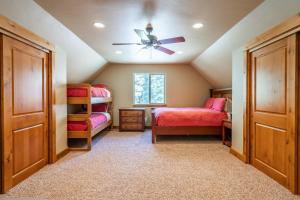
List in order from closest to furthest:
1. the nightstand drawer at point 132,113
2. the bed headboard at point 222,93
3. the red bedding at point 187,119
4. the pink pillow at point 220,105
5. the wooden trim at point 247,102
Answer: the wooden trim at point 247,102 → the red bedding at point 187,119 → the pink pillow at point 220,105 → the bed headboard at point 222,93 → the nightstand drawer at point 132,113

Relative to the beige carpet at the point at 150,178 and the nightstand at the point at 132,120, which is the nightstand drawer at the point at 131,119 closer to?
the nightstand at the point at 132,120

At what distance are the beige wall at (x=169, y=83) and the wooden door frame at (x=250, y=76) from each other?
11.9 feet

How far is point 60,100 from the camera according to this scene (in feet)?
11.1

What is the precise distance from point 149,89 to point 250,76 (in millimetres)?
4086

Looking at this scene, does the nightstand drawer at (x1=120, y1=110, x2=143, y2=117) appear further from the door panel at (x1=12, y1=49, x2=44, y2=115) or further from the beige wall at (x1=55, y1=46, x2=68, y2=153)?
the door panel at (x1=12, y1=49, x2=44, y2=115)


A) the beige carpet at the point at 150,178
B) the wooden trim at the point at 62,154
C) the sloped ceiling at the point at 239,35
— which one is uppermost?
the sloped ceiling at the point at 239,35

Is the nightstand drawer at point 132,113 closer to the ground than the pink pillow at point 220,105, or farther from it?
closer to the ground

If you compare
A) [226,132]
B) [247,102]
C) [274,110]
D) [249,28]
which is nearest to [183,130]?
[226,132]

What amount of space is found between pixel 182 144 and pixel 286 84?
258 cm

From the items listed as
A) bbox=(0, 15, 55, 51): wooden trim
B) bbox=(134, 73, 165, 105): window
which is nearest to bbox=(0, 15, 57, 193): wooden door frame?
bbox=(0, 15, 55, 51): wooden trim

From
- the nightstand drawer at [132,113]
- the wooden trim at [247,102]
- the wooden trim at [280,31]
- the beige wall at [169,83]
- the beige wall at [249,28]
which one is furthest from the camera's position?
the beige wall at [169,83]

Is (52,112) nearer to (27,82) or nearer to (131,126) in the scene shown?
(27,82)

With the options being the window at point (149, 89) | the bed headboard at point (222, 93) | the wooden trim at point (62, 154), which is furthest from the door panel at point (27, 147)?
the bed headboard at point (222, 93)

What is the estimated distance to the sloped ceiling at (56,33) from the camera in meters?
2.16
